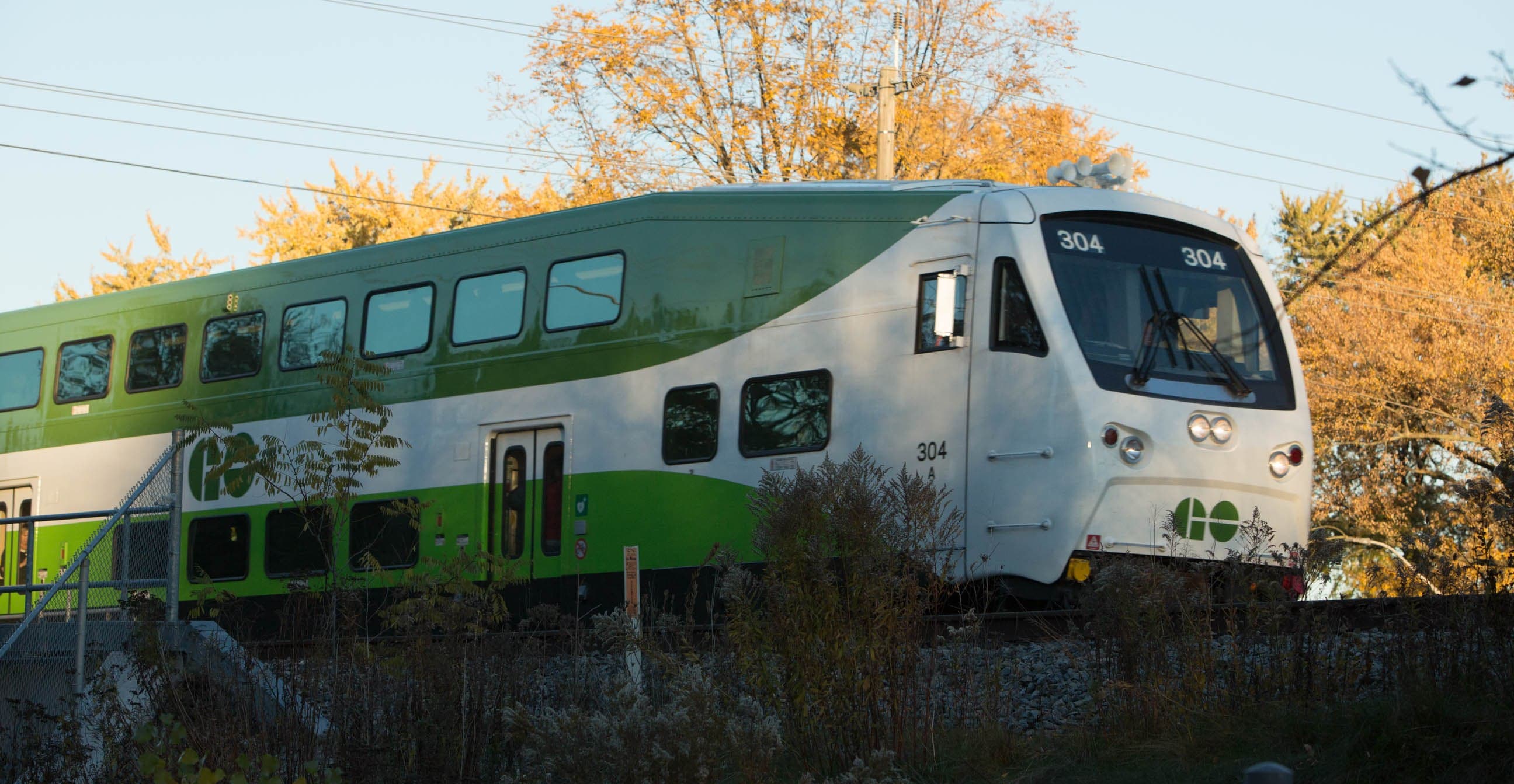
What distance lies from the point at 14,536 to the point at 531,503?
26.8ft

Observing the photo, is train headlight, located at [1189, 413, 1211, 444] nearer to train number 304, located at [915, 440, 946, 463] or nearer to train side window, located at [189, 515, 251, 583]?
train number 304, located at [915, 440, 946, 463]

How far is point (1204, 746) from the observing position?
7.02 metres

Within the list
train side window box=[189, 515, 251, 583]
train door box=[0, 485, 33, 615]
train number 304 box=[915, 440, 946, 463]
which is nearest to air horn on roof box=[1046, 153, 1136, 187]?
train number 304 box=[915, 440, 946, 463]

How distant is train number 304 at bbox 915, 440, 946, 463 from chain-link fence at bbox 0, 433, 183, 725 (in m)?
5.32

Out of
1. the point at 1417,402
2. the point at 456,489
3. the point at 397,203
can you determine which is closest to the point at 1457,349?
the point at 1417,402

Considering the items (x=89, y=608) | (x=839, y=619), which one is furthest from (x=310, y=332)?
(x=839, y=619)

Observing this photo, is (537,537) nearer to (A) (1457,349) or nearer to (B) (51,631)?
(B) (51,631)

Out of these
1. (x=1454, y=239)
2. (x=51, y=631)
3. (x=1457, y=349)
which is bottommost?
(x=51, y=631)

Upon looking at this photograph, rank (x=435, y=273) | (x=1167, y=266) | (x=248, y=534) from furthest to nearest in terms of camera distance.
→ (x=248, y=534)
(x=435, y=273)
(x=1167, y=266)

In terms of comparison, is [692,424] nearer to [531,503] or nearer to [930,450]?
[531,503]

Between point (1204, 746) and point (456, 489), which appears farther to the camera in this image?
point (456, 489)

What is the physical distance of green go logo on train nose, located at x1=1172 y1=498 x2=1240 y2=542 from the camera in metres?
11.2

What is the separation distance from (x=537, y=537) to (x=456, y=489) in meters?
1.03

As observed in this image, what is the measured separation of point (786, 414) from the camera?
1227cm
